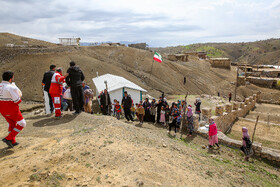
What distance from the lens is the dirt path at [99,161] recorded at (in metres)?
3.49

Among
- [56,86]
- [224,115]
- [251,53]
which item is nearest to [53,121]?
[56,86]

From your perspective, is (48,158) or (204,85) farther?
(204,85)

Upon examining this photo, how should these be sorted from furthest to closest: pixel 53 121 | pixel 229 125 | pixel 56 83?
1. pixel 229 125
2. pixel 53 121
3. pixel 56 83

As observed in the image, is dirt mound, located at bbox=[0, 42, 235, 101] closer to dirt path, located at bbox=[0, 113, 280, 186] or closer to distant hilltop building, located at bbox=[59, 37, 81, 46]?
distant hilltop building, located at bbox=[59, 37, 81, 46]

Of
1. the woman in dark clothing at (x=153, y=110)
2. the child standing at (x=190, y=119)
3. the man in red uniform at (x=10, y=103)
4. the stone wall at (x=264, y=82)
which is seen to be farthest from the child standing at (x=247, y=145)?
the stone wall at (x=264, y=82)

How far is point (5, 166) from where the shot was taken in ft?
12.2

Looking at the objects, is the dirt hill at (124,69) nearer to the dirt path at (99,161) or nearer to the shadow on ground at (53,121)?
the shadow on ground at (53,121)

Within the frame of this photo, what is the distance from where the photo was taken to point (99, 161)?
13.1 ft

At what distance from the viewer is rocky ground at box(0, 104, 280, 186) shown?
11.5 feet

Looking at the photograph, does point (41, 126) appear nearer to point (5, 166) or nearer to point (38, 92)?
point (5, 166)

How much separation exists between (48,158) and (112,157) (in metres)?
1.39

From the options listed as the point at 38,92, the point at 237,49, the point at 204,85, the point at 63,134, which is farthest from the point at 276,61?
the point at 63,134

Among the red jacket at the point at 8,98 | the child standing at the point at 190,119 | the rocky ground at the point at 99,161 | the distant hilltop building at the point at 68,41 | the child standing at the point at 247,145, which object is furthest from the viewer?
the distant hilltop building at the point at 68,41

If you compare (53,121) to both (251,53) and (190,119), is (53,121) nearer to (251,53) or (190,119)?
(190,119)
